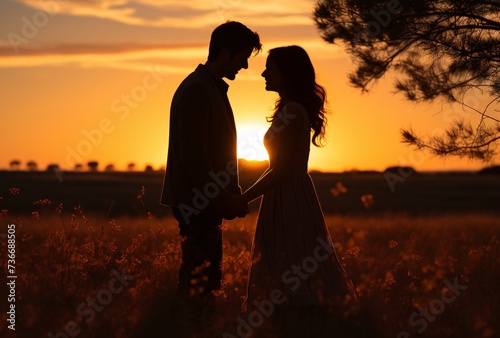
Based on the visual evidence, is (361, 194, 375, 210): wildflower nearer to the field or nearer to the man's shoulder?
the field

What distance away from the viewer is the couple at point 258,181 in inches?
A: 217

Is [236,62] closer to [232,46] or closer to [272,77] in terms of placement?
[232,46]

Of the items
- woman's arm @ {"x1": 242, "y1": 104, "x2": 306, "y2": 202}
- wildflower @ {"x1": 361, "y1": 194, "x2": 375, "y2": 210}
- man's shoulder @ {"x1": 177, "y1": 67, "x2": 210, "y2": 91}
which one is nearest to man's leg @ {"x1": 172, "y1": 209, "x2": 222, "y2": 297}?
woman's arm @ {"x1": 242, "y1": 104, "x2": 306, "y2": 202}

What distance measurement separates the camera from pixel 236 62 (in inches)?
221

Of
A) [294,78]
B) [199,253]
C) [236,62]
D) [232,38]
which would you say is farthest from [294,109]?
[199,253]

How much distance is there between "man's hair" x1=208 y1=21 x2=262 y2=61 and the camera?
553 centimetres

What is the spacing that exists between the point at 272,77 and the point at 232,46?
38 cm

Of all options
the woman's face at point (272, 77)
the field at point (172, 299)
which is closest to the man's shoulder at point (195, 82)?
the woman's face at point (272, 77)

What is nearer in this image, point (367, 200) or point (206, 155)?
point (206, 155)

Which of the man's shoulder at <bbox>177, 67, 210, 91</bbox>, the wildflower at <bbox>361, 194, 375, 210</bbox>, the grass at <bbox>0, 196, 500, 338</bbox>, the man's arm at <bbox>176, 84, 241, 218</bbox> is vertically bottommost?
A: the grass at <bbox>0, 196, 500, 338</bbox>

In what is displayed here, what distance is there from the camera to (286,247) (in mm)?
5723

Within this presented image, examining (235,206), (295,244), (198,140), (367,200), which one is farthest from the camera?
(367,200)

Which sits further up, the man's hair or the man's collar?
the man's hair

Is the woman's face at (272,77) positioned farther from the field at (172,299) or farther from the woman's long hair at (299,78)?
the field at (172,299)
